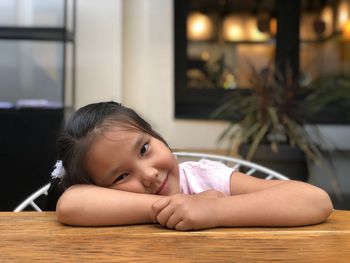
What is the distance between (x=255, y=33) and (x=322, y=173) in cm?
110

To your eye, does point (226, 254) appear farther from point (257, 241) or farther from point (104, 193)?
point (104, 193)

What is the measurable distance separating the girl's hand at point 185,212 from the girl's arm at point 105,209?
0.02m

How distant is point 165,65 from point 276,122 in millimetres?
893

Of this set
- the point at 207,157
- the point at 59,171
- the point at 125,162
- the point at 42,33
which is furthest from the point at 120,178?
the point at 42,33

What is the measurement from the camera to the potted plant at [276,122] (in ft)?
8.75

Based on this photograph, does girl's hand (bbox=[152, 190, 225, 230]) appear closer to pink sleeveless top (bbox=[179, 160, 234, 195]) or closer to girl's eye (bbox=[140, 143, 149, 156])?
girl's eye (bbox=[140, 143, 149, 156])

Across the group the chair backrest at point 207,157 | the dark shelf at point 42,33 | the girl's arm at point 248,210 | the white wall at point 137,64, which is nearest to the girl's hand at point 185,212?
the girl's arm at point 248,210

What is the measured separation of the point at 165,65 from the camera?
10.6ft

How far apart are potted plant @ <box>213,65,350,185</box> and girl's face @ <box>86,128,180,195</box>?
1.88 metres

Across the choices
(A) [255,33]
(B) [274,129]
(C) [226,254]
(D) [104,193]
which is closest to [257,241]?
(C) [226,254]

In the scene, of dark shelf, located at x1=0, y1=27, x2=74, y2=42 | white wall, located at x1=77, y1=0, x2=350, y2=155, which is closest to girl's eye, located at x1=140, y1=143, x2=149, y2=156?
dark shelf, located at x1=0, y1=27, x2=74, y2=42

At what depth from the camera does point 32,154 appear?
266 cm

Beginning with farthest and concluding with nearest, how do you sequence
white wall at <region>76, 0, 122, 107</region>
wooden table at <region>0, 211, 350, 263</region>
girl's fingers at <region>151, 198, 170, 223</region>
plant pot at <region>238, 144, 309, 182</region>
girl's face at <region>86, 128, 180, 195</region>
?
white wall at <region>76, 0, 122, 107</region>
plant pot at <region>238, 144, 309, 182</region>
girl's face at <region>86, 128, 180, 195</region>
girl's fingers at <region>151, 198, 170, 223</region>
wooden table at <region>0, 211, 350, 263</region>

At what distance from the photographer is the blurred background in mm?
2695
